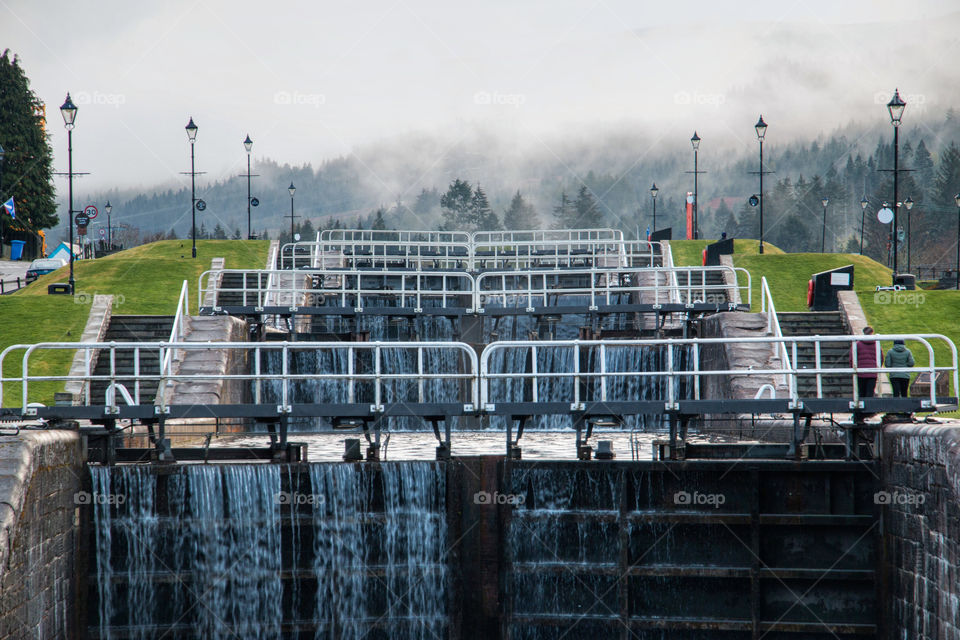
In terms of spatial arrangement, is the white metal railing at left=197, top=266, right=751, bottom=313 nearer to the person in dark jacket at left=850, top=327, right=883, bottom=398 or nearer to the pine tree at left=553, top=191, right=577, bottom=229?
the person in dark jacket at left=850, top=327, right=883, bottom=398

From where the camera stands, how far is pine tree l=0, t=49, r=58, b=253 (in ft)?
233

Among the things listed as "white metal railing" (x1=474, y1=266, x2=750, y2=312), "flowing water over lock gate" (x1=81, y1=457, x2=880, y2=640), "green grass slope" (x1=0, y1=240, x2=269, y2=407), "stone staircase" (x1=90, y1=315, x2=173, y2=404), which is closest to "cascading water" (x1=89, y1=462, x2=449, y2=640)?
"flowing water over lock gate" (x1=81, y1=457, x2=880, y2=640)

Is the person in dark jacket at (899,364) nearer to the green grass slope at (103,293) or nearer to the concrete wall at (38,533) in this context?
the concrete wall at (38,533)

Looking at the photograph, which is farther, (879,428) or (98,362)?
(98,362)

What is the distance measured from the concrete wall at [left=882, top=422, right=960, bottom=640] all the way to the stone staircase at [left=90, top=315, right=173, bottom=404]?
15.1 m

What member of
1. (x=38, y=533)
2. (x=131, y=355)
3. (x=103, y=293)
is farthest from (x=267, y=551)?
(x=103, y=293)

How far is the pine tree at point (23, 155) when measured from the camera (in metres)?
70.9

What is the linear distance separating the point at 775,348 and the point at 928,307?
7.71m

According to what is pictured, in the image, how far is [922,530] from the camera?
44.0 ft

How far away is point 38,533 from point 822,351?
17650mm

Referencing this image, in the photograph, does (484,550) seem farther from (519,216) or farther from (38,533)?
(519,216)

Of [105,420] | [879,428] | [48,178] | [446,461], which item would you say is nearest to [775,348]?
[879,428]

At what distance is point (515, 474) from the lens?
52.5ft

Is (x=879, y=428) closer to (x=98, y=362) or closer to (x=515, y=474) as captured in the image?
(x=515, y=474)
